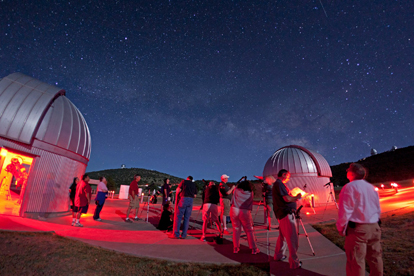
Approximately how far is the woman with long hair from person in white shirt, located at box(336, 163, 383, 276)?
2.09 metres

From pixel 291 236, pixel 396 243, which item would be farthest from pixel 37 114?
pixel 396 243

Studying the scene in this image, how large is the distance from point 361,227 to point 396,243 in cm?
295

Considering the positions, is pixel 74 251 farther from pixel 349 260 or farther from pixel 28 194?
pixel 28 194

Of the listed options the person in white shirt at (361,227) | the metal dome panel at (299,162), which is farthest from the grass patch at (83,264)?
the metal dome panel at (299,162)

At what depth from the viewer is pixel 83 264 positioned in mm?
3809

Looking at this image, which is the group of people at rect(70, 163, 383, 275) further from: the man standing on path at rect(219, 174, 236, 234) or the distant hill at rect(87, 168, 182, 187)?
the distant hill at rect(87, 168, 182, 187)

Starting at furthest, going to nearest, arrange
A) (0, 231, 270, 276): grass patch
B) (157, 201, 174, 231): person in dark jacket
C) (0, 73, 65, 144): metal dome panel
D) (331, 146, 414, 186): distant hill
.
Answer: (331, 146, 414, 186): distant hill, (0, 73, 65, 144): metal dome panel, (157, 201, 174, 231): person in dark jacket, (0, 231, 270, 276): grass patch

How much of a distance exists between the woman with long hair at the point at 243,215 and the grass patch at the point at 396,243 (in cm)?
234

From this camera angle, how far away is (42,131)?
8.88 m

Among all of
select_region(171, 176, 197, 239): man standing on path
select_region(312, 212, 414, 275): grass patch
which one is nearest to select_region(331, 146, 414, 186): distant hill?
select_region(312, 212, 414, 275): grass patch

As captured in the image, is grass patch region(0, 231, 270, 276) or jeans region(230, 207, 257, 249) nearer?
grass patch region(0, 231, 270, 276)

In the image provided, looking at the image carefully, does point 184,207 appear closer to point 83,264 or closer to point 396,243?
point 83,264

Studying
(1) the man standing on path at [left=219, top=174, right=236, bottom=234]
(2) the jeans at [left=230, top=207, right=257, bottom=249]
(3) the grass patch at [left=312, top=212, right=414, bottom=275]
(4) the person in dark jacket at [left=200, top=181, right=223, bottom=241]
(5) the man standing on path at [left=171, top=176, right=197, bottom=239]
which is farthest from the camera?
(1) the man standing on path at [left=219, top=174, right=236, bottom=234]

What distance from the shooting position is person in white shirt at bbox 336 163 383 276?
2699 millimetres
